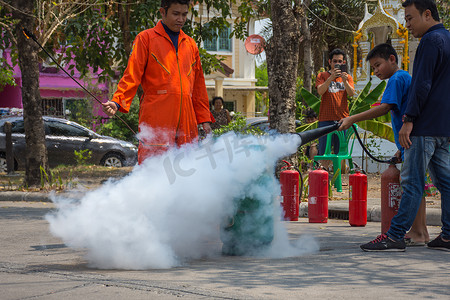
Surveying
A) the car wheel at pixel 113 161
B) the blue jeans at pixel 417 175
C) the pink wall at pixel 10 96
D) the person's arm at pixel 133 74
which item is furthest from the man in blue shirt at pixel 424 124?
the pink wall at pixel 10 96

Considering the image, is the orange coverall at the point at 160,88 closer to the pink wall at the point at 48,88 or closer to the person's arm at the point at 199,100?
the person's arm at the point at 199,100

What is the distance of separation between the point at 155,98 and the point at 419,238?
107 inches

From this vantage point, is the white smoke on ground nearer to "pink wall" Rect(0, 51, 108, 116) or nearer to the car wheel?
the car wheel

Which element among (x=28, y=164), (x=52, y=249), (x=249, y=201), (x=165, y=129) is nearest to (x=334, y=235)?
(x=249, y=201)

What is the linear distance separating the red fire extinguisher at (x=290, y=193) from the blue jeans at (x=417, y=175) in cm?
250

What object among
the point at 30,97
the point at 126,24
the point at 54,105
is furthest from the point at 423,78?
the point at 54,105

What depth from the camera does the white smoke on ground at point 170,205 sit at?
4.81 m

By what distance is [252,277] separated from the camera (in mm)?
4469

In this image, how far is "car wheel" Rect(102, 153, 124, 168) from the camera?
58.1 feet

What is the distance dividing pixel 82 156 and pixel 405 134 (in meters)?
12.1

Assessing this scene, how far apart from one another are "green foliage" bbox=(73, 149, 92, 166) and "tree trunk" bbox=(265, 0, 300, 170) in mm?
6914

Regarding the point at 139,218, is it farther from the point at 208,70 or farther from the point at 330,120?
the point at 208,70

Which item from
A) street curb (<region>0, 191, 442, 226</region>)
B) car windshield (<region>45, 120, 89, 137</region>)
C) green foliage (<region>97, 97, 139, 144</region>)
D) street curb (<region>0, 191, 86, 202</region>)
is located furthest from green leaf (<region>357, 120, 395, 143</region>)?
green foliage (<region>97, 97, 139, 144</region>)

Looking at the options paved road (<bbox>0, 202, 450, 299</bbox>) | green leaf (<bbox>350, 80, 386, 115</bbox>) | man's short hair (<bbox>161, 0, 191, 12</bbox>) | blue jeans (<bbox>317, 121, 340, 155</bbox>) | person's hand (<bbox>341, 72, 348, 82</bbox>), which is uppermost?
man's short hair (<bbox>161, 0, 191, 12</bbox>)
